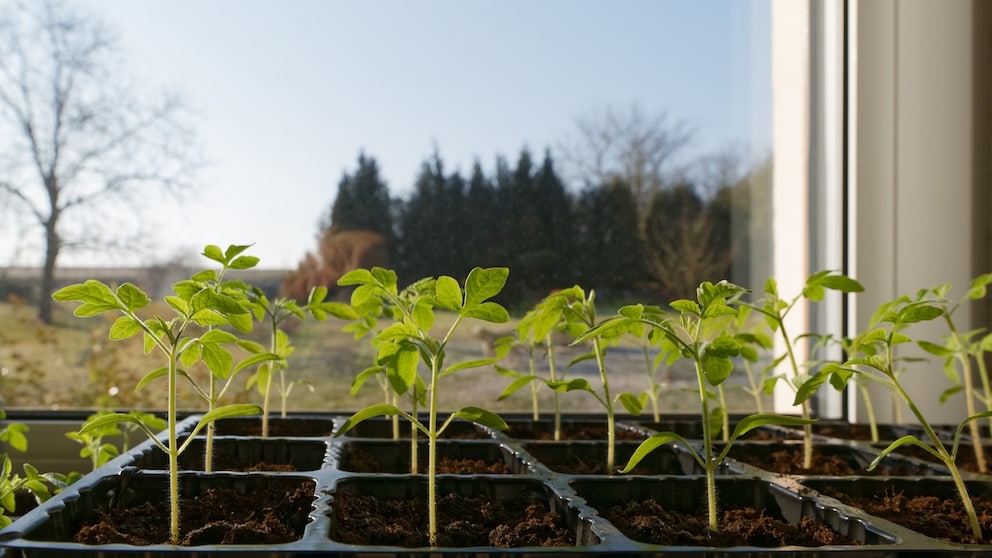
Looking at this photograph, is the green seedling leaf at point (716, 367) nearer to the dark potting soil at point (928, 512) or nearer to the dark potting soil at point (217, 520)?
the dark potting soil at point (928, 512)

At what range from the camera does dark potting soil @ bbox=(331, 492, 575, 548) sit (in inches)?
28.3

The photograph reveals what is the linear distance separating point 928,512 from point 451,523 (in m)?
0.51

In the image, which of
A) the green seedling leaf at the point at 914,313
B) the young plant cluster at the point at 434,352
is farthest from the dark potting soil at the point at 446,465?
the green seedling leaf at the point at 914,313

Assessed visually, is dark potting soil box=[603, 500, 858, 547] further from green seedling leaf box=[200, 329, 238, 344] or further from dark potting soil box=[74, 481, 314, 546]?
green seedling leaf box=[200, 329, 238, 344]

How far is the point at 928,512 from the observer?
2.73 feet

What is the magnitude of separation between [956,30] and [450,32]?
95 cm

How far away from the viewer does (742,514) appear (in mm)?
816

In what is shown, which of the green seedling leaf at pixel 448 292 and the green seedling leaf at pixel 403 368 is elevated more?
the green seedling leaf at pixel 448 292

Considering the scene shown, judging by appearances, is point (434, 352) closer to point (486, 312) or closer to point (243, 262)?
point (486, 312)

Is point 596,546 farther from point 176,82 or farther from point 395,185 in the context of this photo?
point 176,82

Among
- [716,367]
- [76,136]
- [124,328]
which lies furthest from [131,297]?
[76,136]

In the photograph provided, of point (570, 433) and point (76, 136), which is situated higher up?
point (76, 136)

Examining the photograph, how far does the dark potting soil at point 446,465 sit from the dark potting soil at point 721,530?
0.25 meters

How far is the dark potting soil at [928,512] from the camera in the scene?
0.75m
